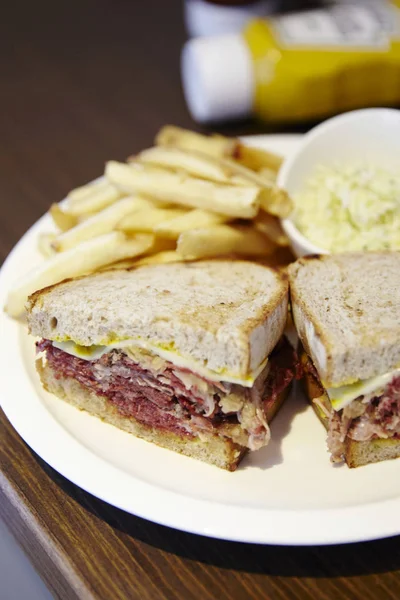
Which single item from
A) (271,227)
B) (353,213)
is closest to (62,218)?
(271,227)

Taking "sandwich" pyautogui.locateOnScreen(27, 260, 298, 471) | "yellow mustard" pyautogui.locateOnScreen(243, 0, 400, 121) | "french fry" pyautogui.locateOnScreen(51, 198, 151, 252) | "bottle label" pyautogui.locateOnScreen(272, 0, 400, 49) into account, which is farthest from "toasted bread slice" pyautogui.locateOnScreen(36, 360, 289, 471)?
"bottle label" pyautogui.locateOnScreen(272, 0, 400, 49)

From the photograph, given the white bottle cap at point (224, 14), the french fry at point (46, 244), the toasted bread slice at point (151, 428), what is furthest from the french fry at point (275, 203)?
the white bottle cap at point (224, 14)

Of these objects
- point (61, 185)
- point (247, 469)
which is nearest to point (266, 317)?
point (247, 469)

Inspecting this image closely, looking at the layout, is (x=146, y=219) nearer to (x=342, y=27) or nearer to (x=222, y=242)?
(x=222, y=242)

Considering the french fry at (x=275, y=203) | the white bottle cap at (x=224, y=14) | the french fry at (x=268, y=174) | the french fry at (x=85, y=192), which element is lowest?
the french fry at (x=268, y=174)

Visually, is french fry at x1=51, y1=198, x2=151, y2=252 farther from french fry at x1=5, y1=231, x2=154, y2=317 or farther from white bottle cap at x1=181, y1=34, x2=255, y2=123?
white bottle cap at x1=181, y1=34, x2=255, y2=123

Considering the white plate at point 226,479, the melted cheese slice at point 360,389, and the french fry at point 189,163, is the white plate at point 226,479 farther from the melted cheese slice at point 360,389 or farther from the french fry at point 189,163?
the french fry at point 189,163
